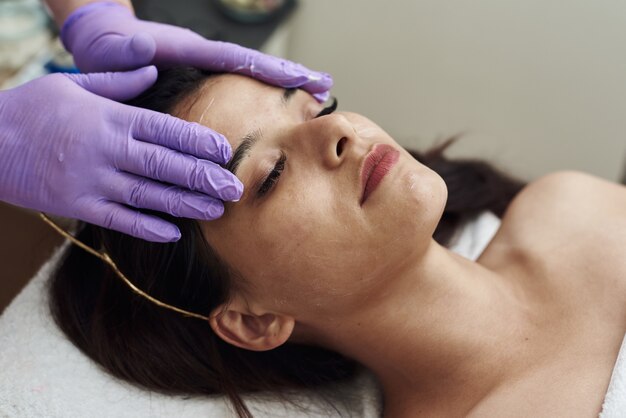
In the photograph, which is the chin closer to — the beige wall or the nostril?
the nostril

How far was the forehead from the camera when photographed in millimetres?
1131

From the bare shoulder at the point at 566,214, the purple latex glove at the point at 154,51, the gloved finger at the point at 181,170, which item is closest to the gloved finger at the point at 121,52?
the purple latex glove at the point at 154,51

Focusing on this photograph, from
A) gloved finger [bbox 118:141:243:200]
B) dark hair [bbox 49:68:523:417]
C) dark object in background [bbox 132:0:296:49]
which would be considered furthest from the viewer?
dark object in background [bbox 132:0:296:49]

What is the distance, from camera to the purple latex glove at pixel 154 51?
1238 mm

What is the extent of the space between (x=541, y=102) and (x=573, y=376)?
1.06 m

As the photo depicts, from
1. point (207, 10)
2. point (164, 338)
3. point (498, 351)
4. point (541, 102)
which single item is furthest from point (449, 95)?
point (164, 338)

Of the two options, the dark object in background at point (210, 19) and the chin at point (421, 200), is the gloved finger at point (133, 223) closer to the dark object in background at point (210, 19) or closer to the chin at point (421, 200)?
the chin at point (421, 200)

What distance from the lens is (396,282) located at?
3.89 ft

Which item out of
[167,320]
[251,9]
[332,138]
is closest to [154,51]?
[332,138]

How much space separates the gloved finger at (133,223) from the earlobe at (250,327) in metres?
0.18

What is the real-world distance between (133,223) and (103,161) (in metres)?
0.11

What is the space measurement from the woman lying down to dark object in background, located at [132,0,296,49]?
812mm

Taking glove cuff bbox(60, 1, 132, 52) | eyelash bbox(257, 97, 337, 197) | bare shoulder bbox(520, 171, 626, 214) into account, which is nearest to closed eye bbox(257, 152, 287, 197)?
eyelash bbox(257, 97, 337, 197)

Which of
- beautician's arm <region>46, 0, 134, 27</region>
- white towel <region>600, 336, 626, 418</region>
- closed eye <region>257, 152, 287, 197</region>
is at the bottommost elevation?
white towel <region>600, 336, 626, 418</region>
